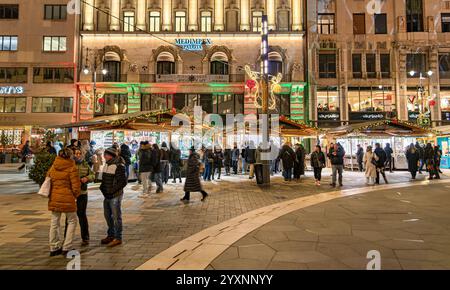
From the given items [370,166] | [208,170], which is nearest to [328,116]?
[370,166]

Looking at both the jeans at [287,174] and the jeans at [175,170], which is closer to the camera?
the jeans at [175,170]

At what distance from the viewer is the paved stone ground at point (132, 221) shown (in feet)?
15.0

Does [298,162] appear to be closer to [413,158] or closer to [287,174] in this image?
[287,174]

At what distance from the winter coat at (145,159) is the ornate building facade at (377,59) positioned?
22.9 meters

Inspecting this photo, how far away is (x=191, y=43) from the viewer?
1164 inches

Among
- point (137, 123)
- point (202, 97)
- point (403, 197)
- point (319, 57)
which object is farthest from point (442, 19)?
point (137, 123)

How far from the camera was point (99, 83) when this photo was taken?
2947 centimetres

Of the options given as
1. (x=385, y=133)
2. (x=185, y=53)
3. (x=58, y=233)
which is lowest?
(x=58, y=233)

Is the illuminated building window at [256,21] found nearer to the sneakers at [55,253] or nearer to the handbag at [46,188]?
the handbag at [46,188]

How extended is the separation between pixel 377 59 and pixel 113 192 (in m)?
31.8

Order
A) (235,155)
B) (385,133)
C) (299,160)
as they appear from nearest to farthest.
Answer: (299,160), (385,133), (235,155)

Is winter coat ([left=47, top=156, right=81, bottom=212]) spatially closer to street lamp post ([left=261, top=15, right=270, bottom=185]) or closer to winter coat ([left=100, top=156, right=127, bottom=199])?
winter coat ([left=100, top=156, right=127, bottom=199])

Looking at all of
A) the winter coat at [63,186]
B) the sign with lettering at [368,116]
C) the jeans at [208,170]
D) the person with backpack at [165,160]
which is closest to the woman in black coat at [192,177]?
the person with backpack at [165,160]

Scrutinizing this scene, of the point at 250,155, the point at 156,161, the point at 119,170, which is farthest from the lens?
the point at 250,155
